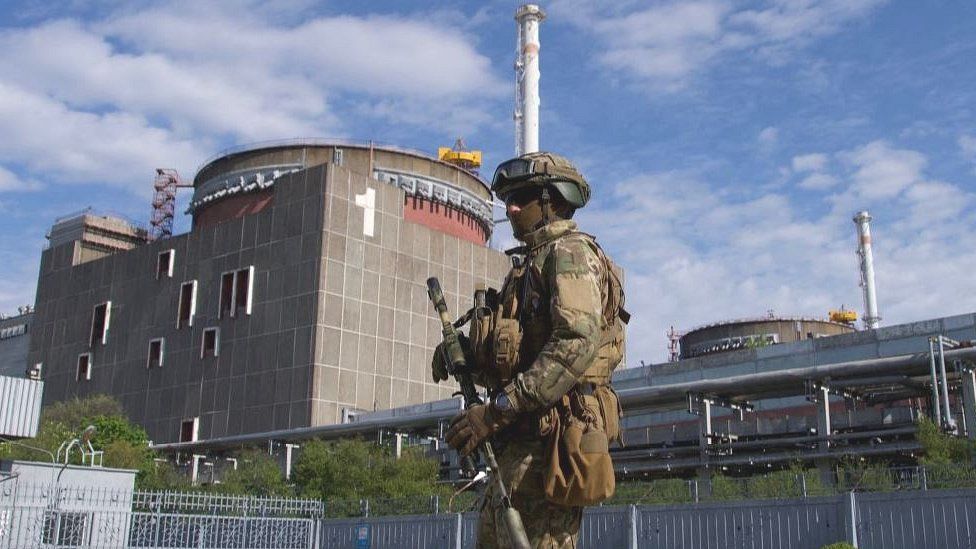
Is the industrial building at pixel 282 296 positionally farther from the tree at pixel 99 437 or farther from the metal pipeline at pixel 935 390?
the metal pipeline at pixel 935 390

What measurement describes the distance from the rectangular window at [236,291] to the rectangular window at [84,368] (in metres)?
14.0

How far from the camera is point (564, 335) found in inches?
216

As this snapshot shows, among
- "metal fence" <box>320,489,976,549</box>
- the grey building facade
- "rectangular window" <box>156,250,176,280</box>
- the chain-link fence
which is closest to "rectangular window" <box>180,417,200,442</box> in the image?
"rectangular window" <box>156,250,176,280</box>

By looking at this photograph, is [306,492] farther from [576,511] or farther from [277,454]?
[576,511]

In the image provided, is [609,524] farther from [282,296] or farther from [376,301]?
[282,296]

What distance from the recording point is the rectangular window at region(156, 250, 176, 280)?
68.4 metres

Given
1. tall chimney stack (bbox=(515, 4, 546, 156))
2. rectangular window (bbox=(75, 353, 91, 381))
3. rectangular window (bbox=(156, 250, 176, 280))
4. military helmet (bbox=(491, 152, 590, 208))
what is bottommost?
military helmet (bbox=(491, 152, 590, 208))

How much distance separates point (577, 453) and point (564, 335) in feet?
2.19

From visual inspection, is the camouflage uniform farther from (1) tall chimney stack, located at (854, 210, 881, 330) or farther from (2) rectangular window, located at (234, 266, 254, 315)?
(1) tall chimney stack, located at (854, 210, 881, 330)

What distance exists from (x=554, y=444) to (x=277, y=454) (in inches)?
1949

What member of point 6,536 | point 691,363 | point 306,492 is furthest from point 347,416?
point 6,536

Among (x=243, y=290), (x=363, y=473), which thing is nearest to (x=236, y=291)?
(x=243, y=290)

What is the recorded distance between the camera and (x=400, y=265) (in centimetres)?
6362

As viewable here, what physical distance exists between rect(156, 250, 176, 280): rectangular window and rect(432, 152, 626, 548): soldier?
65824mm
